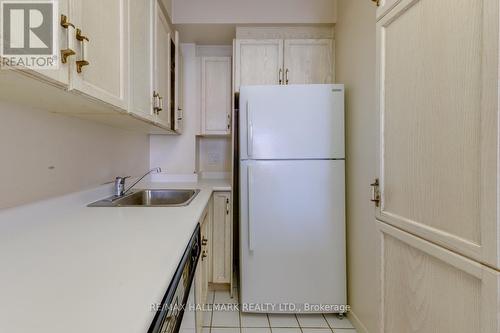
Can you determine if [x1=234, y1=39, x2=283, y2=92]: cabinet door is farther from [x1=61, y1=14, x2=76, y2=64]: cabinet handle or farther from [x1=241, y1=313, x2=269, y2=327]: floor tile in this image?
[x1=241, y1=313, x2=269, y2=327]: floor tile

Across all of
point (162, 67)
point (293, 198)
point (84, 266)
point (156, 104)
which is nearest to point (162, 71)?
point (162, 67)

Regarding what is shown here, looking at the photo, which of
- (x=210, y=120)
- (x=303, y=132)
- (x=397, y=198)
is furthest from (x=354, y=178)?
(x=210, y=120)

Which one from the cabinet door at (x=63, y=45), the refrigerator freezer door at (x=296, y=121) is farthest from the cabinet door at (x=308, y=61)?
the cabinet door at (x=63, y=45)

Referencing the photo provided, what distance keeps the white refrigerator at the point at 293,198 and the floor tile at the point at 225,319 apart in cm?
9

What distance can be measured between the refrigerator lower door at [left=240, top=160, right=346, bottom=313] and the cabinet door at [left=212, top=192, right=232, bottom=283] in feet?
1.17

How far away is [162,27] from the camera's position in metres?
1.82

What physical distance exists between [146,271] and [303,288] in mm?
1551

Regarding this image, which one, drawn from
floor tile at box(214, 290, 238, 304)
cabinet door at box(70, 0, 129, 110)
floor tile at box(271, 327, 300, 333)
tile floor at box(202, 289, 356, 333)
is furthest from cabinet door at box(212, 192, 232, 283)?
cabinet door at box(70, 0, 129, 110)

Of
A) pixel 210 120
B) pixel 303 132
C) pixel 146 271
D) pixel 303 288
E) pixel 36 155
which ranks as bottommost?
pixel 303 288

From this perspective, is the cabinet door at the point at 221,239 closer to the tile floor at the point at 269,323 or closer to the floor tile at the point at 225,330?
the tile floor at the point at 269,323

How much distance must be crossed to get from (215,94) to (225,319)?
6.13 feet

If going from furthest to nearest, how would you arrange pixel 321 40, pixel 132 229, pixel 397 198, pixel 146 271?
pixel 321 40 < pixel 397 198 < pixel 132 229 < pixel 146 271

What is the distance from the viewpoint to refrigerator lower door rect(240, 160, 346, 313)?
1.89 meters

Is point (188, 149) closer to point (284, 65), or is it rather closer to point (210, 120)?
point (210, 120)
